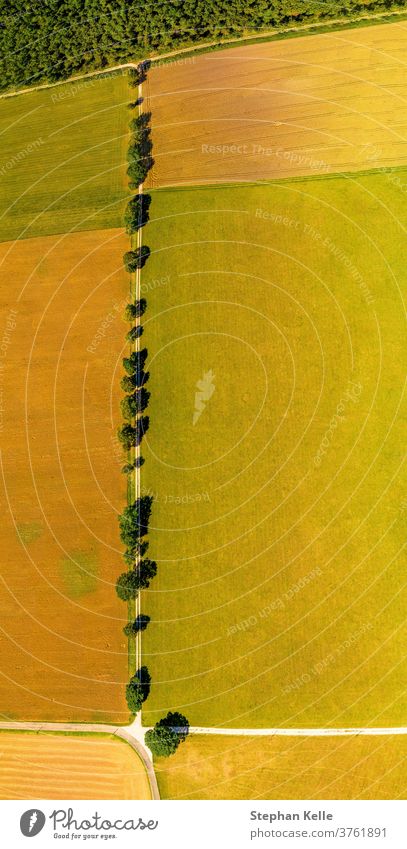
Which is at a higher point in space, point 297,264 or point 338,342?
point 297,264

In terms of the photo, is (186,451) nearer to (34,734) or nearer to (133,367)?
(133,367)

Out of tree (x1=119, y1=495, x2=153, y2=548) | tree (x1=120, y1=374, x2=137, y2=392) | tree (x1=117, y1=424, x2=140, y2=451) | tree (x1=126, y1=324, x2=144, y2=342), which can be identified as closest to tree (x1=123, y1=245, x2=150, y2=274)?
tree (x1=126, y1=324, x2=144, y2=342)

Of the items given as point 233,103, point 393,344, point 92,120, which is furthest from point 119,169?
point 393,344

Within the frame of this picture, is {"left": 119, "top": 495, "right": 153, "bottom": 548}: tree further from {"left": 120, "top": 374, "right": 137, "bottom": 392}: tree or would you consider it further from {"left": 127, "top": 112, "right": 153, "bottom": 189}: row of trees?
{"left": 127, "top": 112, "right": 153, "bottom": 189}: row of trees

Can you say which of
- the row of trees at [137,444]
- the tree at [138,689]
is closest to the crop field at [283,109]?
the row of trees at [137,444]

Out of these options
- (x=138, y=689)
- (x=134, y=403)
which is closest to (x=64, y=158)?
(x=134, y=403)

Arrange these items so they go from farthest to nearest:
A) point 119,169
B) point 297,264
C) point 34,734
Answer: point 119,169
point 297,264
point 34,734

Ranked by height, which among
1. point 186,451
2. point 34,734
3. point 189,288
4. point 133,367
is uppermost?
point 189,288
